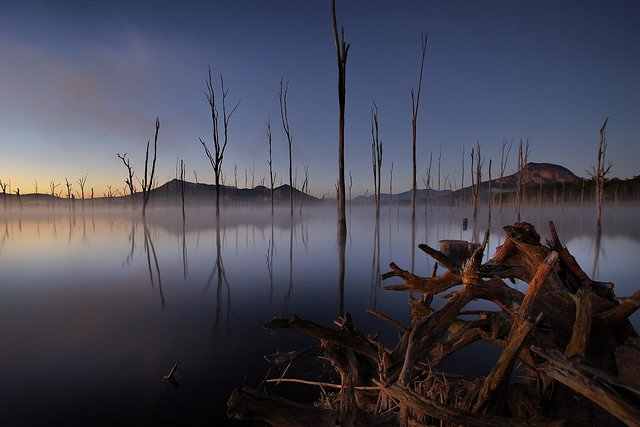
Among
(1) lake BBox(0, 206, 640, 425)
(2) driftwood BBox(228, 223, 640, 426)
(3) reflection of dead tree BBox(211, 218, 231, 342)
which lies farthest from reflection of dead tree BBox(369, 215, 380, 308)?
(2) driftwood BBox(228, 223, 640, 426)

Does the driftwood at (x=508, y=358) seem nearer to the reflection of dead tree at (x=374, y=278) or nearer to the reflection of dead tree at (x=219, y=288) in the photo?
the reflection of dead tree at (x=219, y=288)

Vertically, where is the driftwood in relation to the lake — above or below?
above

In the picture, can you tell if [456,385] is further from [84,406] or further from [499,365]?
[84,406]

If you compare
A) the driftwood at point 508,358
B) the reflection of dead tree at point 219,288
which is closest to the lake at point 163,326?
the reflection of dead tree at point 219,288

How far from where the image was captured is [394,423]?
1.67 m

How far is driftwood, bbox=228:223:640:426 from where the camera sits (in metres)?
1.27

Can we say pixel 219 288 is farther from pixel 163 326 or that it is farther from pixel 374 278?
pixel 374 278

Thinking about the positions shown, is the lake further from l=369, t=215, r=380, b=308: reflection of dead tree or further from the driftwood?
the driftwood

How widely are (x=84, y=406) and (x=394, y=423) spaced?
286 centimetres

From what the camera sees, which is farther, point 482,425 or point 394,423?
point 394,423

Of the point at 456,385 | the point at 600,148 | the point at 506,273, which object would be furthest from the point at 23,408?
the point at 600,148

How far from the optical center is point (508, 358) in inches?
54.4

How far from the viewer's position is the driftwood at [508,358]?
1.27 m

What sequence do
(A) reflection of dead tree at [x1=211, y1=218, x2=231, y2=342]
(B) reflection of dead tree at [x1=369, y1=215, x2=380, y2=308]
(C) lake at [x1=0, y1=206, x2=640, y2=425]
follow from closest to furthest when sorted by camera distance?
(C) lake at [x1=0, y1=206, x2=640, y2=425], (A) reflection of dead tree at [x1=211, y1=218, x2=231, y2=342], (B) reflection of dead tree at [x1=369, y1=215, x2=380, y2=308]
